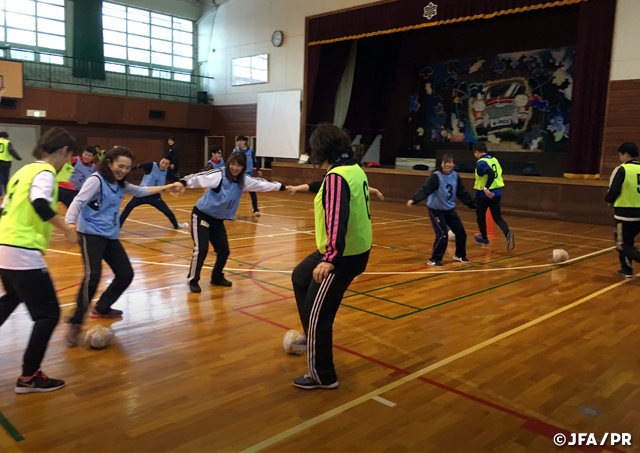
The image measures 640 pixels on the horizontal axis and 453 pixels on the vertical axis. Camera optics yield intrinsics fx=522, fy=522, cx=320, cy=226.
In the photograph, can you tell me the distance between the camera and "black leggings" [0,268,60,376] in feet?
9.86

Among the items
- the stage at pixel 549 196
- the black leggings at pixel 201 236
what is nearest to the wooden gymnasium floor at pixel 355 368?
the black leggings at pixel 201 236

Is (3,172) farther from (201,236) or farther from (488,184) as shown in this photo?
(488,184)

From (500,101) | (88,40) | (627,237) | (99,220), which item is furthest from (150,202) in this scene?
(88,40)

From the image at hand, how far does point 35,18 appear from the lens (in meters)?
19.2

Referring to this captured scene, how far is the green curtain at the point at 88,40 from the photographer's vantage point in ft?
64.4

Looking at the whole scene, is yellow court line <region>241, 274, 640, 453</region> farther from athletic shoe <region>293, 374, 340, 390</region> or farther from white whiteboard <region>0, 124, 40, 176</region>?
white whiteboard <region>0, 124, 40, 176</region>

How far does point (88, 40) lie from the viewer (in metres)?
19.9

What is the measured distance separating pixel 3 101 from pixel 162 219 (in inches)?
413

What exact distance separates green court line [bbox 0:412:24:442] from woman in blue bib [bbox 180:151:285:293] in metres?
2.76

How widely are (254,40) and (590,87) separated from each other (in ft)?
42.4

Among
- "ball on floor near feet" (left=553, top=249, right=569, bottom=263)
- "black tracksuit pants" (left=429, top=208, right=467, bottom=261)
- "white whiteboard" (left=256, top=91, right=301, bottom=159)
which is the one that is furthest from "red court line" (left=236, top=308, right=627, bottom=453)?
"white whiteboard" (left=256, top=91, right=301, bottom=159)

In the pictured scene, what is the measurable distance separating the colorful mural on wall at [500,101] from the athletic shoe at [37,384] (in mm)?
16359

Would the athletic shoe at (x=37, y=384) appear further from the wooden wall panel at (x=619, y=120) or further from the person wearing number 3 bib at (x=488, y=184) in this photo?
the wooden wall panel at (x=619, y=120)

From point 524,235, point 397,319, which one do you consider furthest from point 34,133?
point 397,319
